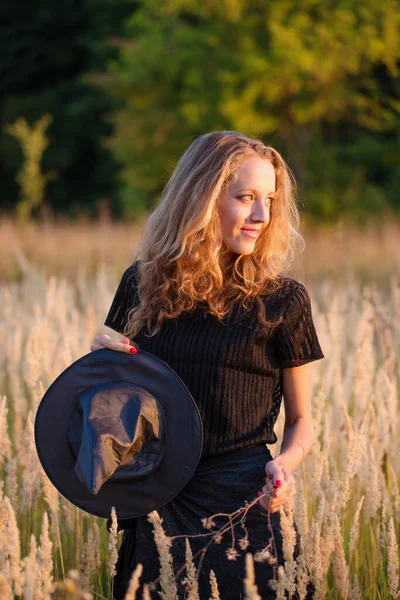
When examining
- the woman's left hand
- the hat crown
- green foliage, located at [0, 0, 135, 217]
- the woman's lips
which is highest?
green foliage, located at [0, 0, 135, 217]

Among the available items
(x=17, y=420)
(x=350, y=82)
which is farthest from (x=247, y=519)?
(x=350, y=82)

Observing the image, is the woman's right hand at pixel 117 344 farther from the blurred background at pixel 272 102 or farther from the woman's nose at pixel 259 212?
the blurred background at pixel 272 102

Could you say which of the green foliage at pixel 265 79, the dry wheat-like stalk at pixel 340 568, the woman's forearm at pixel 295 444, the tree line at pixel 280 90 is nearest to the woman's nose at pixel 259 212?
the woman's forearm at pixel 295 444

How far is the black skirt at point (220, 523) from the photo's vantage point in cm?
198

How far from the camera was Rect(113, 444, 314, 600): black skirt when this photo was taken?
198cm

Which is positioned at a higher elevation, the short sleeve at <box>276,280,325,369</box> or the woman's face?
the woman's face

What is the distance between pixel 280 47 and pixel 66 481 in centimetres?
A: 1483

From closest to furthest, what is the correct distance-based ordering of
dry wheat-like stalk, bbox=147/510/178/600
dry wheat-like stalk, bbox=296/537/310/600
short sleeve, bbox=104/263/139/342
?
dry wheat-like stalk, bbox=147/510/178/600 → dry wheat-like stalk, bbox=296/537/310/600 → short sleeve, bbox=104/263/139/342

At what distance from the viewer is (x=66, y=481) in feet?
6.40

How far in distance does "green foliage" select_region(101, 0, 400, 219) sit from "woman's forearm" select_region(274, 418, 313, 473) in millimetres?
14286

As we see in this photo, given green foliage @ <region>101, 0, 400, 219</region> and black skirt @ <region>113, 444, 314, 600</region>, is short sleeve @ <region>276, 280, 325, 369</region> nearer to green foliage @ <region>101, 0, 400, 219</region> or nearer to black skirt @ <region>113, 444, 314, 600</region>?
black skirt @ <region>113, 444, 314, 600</region>

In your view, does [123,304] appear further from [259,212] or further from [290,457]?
[290,457]

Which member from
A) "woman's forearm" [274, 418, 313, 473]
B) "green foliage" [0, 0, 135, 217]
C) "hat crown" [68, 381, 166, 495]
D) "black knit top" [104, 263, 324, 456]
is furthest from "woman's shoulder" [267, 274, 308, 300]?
"green foliage" [0, 0, 135, 217]

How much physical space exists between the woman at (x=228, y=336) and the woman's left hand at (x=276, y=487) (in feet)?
0.06
